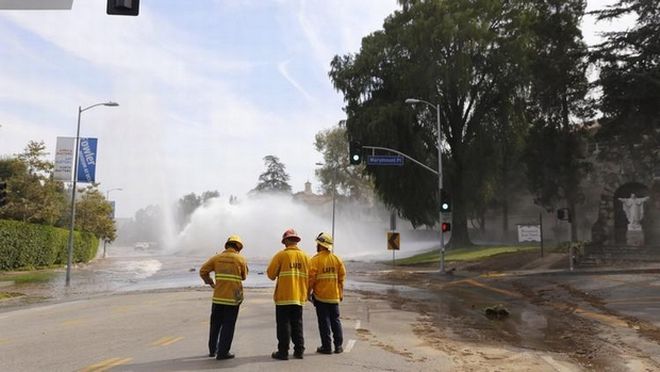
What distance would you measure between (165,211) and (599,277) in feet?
246

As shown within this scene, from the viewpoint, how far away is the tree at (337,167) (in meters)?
79.6

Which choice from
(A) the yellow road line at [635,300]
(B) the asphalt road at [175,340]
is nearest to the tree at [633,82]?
(A) the yellow road line at [635,300]

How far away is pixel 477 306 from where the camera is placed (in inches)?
626

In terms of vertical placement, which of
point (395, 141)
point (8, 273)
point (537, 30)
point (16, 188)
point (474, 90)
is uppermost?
point (537, 30)

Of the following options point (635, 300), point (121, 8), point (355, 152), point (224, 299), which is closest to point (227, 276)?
point (224, 299)

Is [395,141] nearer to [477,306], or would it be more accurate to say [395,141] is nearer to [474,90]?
[474,90]

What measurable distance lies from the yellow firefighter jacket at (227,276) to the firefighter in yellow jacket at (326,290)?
1.03 metres

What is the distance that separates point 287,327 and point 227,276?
1.07m

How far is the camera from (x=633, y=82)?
28359 millimetres

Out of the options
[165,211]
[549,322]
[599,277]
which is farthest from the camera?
[165,211]

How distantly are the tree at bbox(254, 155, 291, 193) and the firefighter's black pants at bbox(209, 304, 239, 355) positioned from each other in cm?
12101

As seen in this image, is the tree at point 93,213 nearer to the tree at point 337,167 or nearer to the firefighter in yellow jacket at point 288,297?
the tree at point 337,167

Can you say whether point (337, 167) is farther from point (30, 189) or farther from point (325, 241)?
point (325, 241)

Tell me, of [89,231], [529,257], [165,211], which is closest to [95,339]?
[529,257]
